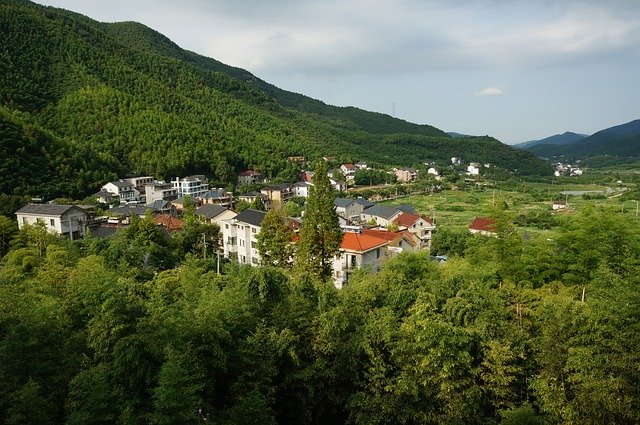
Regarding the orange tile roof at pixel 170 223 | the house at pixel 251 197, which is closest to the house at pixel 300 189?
the house at pixel 251 197

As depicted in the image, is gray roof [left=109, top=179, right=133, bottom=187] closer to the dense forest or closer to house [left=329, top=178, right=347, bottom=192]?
house [left=329, top=178, right=347, bottom=192]

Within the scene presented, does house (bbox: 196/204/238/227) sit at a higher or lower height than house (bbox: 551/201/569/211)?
higher

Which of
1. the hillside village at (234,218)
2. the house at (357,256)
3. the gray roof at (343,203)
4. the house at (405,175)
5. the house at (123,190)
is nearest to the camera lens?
the house at (357,256)

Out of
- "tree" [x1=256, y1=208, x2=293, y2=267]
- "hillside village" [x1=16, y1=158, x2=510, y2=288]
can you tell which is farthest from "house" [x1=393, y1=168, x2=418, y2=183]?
"tree" [x1=256, y1=208, x2=293, y2=267]

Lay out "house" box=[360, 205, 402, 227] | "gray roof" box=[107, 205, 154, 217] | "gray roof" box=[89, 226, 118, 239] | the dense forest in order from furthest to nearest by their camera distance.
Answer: "house" box=[360, 205, 402, 227], "gray roof" box=[107, 205, 154, 217], "gray roof" box=[89, 226, 118, 239], the dense forest

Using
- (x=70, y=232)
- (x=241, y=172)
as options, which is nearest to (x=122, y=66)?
(x=241, y=172)

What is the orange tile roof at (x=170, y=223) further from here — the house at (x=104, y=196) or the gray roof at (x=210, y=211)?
the house at (x=104, y=196)
